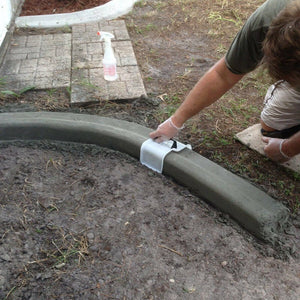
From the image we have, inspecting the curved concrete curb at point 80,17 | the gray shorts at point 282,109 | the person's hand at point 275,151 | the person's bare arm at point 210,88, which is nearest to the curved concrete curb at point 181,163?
the person's bare arm at point 210,88

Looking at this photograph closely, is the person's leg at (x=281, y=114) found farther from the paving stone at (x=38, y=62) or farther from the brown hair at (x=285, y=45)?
the paving stone at (x=38, y=62)

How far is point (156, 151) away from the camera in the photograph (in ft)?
6.51

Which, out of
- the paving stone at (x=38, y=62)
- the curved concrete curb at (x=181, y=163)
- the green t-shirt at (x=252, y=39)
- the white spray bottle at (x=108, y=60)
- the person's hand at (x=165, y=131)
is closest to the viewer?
the green t-shirt at (x=252, y=39)

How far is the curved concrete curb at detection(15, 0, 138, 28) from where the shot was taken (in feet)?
12.4

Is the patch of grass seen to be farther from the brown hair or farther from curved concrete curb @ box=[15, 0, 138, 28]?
the brown hair

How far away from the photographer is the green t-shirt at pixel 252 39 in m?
1.55

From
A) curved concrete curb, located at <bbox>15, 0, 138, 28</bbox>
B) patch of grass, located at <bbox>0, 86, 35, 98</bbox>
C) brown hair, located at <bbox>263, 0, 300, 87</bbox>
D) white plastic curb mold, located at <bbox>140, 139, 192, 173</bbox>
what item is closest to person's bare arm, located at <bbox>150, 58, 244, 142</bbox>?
white plastic curb mold, located at <bbox>140, 139, 192, 173</bbox>

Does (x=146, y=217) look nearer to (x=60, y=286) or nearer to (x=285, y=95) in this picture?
(x=60, y=286)

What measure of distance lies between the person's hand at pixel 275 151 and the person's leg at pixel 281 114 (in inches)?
5.5

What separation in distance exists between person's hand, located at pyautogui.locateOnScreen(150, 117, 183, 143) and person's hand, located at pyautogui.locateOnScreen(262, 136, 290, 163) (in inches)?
25.0

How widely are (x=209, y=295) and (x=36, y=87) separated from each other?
2113 millimetres

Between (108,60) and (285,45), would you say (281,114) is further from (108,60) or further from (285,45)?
(108,60)

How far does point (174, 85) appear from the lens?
286 cm

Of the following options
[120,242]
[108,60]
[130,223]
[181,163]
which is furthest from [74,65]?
[120,242]
